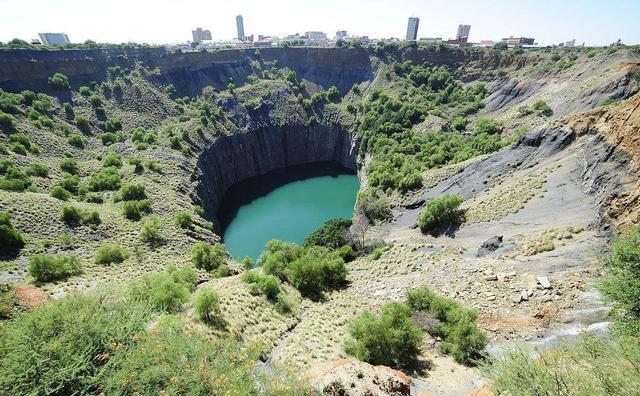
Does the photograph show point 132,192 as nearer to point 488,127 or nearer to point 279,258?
point 279,258

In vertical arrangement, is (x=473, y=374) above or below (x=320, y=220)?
above

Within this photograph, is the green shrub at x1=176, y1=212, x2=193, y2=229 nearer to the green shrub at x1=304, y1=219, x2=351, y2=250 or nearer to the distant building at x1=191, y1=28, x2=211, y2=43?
the green shrub at x1=304, y1=219, x2=351, y2=250

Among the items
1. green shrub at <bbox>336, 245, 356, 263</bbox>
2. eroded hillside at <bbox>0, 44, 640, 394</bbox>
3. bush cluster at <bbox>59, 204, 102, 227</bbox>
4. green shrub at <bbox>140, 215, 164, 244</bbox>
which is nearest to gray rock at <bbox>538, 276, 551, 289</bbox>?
eroded hillside at <bbox>0, 44, 640, 394</bbox>

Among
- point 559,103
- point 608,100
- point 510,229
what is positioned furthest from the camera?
point 559,103

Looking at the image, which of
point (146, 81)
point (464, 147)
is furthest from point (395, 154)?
point (146, 81)

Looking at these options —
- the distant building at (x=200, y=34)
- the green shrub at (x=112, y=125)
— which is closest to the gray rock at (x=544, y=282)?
the green shrub at (x=112, y=125)

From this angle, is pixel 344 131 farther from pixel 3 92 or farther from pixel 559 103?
pixel 3 92
